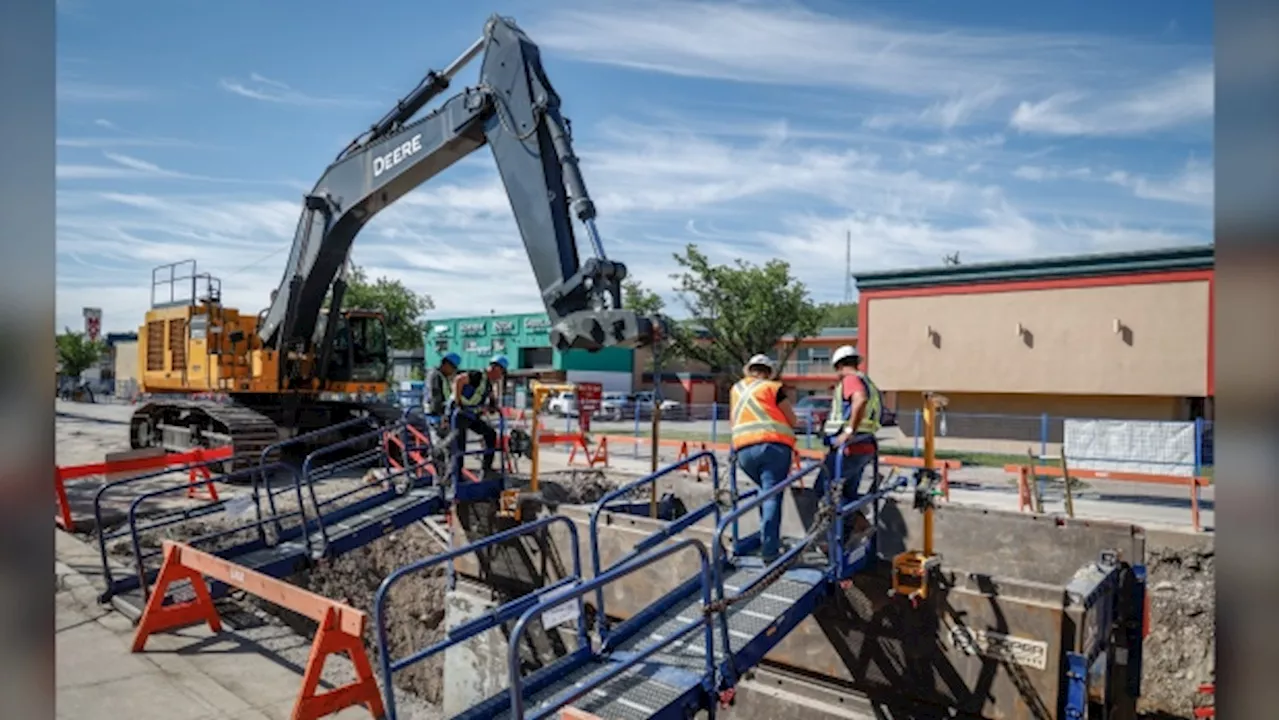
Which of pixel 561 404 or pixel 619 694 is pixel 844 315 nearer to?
pixel 561 404

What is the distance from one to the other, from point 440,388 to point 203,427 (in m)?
9.60

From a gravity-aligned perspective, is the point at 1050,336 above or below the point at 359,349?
above

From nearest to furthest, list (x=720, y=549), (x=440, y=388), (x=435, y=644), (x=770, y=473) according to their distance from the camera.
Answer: (x=435, y=644)
(x=720, y=549)
(x=770, y=473)
(x=440, y=388)

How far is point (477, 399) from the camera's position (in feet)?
34.1

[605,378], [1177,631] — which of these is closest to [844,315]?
[605,378]

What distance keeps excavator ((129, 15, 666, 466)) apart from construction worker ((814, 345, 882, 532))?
181cm

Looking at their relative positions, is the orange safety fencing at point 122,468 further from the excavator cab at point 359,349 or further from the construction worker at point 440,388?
the construction worker at point 440,388

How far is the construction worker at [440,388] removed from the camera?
36.1 feet

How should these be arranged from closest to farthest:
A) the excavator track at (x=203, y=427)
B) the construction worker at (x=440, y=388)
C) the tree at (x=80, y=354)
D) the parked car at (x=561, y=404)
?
1. the construction worker at (x=440, y=388)
2. the excavator track at (x=203, y=427)
3. the parked car at (x=561, y=404)
4. the tree at (x=80, y=354)

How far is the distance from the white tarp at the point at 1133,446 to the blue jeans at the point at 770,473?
14406mm

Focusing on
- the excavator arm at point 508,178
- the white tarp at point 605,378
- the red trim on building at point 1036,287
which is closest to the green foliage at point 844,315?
the white tarp at point 605,378

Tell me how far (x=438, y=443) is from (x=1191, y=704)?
342 inches
